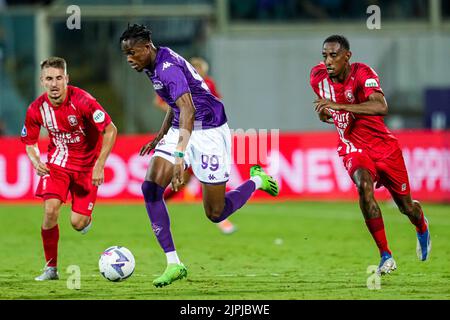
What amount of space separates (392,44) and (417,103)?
68.2 inches

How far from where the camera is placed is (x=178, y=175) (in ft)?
27.5

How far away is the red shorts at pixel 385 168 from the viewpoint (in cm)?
970

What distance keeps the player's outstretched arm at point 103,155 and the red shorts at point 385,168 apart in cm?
226

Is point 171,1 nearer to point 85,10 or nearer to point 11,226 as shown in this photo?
point 85,10

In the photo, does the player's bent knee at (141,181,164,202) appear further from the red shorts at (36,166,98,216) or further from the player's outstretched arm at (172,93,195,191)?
the red shorts at (36,166,98,216)

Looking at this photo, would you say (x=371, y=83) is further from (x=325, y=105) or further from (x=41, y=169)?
(x=41, y=169)

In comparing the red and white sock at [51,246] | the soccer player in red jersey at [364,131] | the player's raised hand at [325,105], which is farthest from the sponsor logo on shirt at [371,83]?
the red and white sock at [51,246]

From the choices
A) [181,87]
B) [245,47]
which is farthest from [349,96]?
[245,47]

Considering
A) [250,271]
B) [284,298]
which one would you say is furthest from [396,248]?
[284,298]

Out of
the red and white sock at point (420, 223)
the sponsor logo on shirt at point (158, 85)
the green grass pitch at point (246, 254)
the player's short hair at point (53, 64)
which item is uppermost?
the player's short hair at point (53, 64)

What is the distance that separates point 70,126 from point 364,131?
2.86m

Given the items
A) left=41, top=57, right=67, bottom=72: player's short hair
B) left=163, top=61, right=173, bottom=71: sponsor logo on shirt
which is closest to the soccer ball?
left=163, top=61, right=173, bottom=71: sponsor logo on shirt

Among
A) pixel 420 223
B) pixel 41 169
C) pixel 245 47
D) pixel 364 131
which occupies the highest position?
pixel 245 47

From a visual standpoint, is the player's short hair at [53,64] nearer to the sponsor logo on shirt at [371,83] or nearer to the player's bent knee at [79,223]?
the player's bent knee at [79,223]
